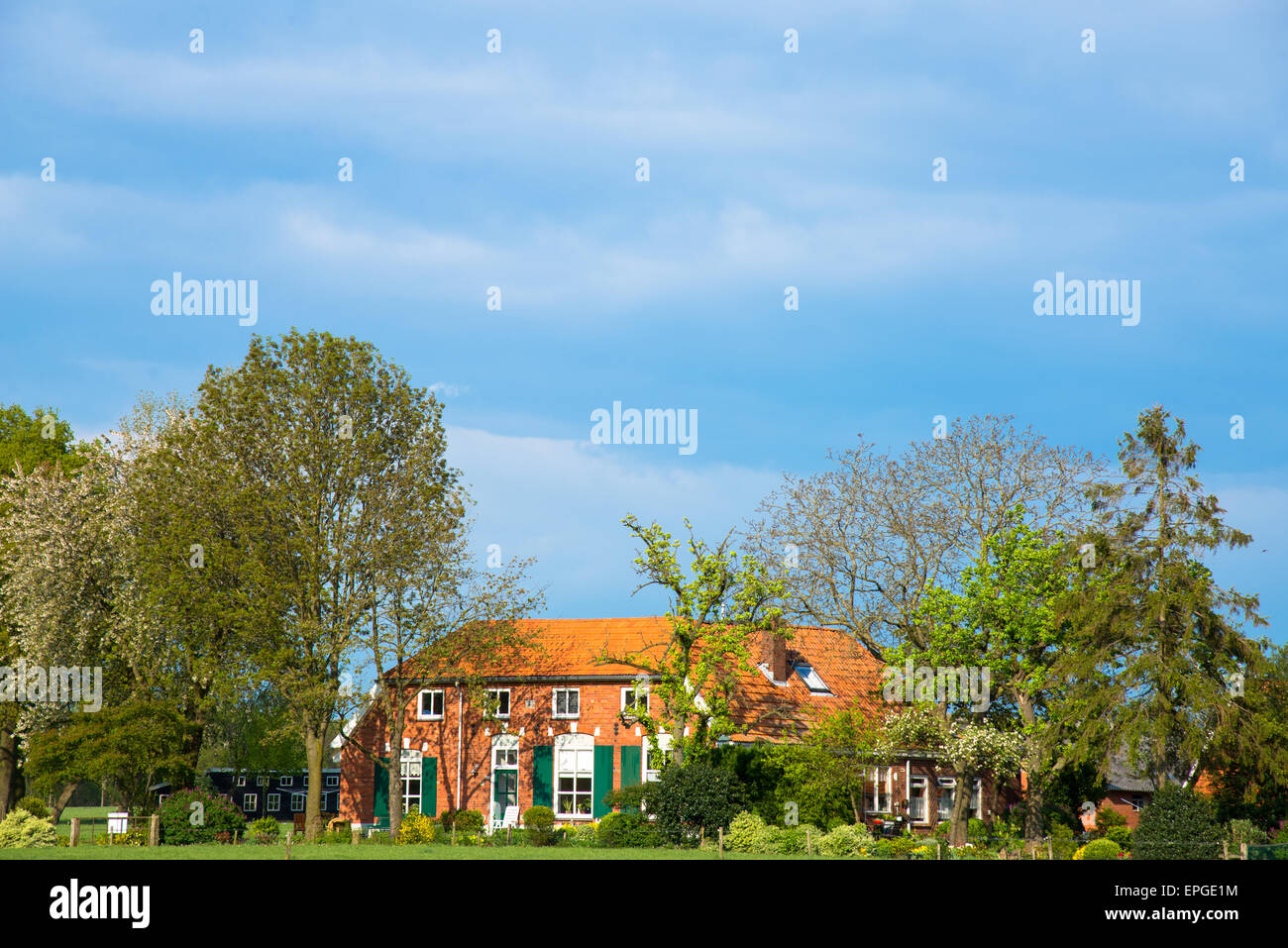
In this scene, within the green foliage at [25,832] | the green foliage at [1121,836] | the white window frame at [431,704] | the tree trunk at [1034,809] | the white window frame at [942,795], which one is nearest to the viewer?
the green foliage at [25,832]

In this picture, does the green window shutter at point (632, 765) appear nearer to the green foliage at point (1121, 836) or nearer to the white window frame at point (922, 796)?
the white window frame at point (922, 796)

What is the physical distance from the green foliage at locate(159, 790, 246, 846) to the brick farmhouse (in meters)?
10.3

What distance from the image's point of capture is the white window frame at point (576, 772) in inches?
1794

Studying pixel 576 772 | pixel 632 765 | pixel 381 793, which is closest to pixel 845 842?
pixel 632 765

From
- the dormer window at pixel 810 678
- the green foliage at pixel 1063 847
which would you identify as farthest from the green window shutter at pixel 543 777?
the green foliage at pixel 1063 847

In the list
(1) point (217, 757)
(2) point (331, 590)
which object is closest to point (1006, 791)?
(2) point (331, 590)

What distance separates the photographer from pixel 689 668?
4128 cm

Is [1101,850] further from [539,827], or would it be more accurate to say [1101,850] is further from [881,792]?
[539,827]

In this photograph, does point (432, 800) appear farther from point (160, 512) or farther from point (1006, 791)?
point (1006, 791)

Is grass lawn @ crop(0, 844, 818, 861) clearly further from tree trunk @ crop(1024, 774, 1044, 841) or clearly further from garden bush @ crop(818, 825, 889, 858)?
tree trunk @ crop(1024, 774, 1044, 841)

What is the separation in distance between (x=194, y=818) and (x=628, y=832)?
40.4 ft

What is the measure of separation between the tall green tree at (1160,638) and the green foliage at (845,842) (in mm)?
6952

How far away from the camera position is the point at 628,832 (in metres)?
35.6

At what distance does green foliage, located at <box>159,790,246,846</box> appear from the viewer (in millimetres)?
34194
